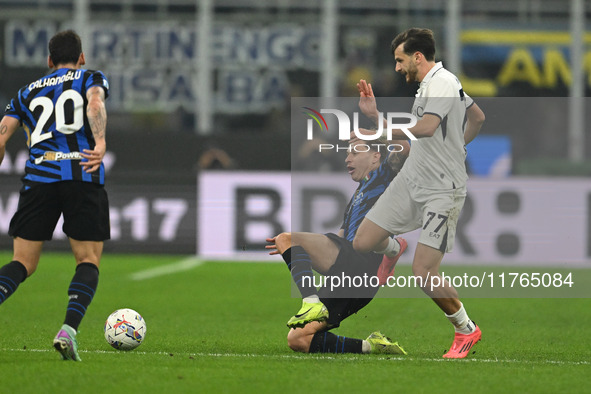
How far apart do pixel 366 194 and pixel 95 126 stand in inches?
77.2

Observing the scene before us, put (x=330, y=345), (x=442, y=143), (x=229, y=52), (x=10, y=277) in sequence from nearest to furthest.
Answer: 1. (x=10, y=277)
2. (x=442, y=143)
3. (x=330, y=345)
4. (x=229, y=52)

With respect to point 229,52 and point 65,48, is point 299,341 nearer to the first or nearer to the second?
point 65,48

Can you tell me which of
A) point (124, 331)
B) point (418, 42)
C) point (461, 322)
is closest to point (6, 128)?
point (124, 331)

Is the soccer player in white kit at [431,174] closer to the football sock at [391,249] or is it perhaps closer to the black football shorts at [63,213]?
the football sock at [391,249]

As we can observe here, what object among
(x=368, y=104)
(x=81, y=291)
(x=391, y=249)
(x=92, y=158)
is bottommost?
(x=81, y=291)

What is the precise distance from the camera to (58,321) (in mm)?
9656

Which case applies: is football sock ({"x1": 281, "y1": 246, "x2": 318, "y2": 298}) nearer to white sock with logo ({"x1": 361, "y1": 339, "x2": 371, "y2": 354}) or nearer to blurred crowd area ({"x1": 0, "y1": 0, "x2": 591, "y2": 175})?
white sock with logo ({"x1": 361, "y1": 339, "x2": 371, "y2": 354})

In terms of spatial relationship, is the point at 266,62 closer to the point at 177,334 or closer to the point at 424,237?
the point at 177,334

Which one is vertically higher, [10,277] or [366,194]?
[366,194]

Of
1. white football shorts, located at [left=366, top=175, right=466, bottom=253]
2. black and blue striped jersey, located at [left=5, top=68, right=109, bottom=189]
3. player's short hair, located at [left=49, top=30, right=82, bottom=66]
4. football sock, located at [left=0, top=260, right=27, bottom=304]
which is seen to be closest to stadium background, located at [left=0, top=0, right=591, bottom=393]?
football sock, located at [left=0, top=260, right=27, bottom=304]

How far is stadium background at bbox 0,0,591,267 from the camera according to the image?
1617 centimetres

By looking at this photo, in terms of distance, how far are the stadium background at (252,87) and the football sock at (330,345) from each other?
22.7ft

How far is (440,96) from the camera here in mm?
7172

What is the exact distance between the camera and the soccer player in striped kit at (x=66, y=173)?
22.6 feet
